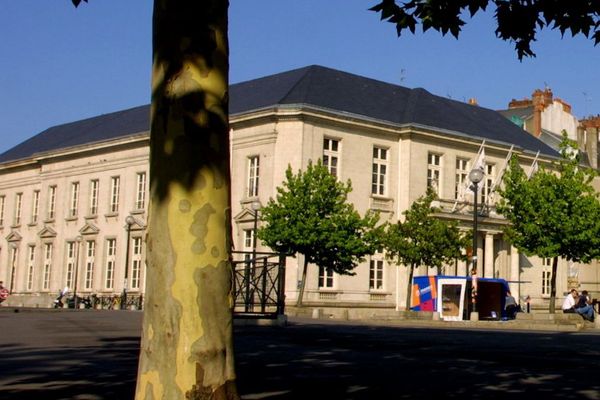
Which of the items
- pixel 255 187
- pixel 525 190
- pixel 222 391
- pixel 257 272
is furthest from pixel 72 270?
pixel 222 391

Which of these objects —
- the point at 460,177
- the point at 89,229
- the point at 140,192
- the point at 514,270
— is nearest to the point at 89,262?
the point at 89,229

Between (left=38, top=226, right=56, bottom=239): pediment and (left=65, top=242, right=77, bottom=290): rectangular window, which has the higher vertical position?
(left=38, top=226, right=56, bottom=239): pediment

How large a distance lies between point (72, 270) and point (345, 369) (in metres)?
62.5

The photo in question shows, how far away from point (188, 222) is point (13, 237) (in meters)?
75.7

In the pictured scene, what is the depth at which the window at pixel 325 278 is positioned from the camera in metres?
54.5

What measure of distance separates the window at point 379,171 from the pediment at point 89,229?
70.6 feet

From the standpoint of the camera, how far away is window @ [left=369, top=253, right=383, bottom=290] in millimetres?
57062

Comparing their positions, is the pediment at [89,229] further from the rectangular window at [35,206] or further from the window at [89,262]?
the rectangular window at [35,206]

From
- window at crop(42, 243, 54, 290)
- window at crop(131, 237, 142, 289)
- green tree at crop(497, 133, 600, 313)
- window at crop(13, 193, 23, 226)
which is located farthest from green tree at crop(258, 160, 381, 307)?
window at crop(13, 193, 23, 226)

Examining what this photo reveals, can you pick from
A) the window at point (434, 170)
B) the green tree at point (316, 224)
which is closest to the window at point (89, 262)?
the green tree at point (316, 224)

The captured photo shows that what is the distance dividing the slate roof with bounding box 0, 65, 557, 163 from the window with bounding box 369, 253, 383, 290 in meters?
8.31

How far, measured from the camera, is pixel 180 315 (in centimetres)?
512

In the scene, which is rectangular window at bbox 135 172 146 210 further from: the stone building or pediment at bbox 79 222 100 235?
pediment at bbox 79 222 100 235

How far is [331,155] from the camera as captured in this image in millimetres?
56594
